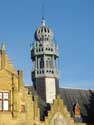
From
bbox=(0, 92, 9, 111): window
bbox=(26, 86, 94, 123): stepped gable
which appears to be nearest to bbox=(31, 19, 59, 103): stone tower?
bbox=(26, 86, 94, 123): stepped gable

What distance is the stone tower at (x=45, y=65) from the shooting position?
213ft

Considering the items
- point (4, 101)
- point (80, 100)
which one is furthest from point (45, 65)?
point (4, 101)

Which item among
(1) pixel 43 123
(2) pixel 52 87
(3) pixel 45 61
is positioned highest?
(3) pixel 45 61

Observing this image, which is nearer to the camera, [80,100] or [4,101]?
[4,101]

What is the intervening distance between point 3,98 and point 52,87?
689 inches

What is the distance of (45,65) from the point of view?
6669 cm

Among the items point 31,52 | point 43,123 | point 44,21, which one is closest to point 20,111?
point 43,123

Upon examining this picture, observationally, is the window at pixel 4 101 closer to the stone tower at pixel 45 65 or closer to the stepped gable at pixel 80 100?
the stepped gable at pixel 80 100

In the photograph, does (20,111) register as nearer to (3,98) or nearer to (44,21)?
(3,98)

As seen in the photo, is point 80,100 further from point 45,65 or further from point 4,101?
point 4,101

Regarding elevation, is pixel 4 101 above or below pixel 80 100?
below

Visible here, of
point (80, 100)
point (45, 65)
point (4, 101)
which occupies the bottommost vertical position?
point (4, 101)

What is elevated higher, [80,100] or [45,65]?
[45,65]

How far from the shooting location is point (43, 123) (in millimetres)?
54000
